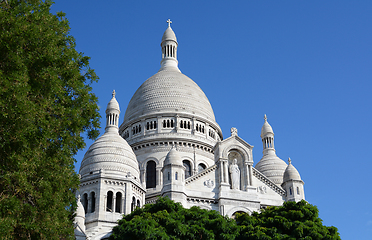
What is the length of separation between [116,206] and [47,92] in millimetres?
24678

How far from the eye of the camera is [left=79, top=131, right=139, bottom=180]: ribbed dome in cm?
4312

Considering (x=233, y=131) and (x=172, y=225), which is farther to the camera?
(x=233, y=131)

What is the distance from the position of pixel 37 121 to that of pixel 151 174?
112 ft

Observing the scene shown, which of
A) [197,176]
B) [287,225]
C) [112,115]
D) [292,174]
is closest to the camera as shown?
[287,225]

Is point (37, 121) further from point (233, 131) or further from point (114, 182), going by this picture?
point (233, 131)

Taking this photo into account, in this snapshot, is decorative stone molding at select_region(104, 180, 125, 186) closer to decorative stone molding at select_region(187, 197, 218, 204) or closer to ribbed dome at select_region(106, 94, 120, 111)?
decorative stone molding at select_region(187, 197, 218, 204)

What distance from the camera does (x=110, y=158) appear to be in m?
43.6

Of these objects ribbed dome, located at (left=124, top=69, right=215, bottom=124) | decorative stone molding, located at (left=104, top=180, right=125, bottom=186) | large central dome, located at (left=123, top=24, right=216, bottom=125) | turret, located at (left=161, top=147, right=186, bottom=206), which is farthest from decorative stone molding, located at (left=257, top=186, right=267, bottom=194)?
ribbed dome, located at (left=124, top=69, right=215, bottom=124)

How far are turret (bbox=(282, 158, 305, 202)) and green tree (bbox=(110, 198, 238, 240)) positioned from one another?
12516 mm

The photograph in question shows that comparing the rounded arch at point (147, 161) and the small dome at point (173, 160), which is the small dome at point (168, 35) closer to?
the rounded arch at point (147, 161)

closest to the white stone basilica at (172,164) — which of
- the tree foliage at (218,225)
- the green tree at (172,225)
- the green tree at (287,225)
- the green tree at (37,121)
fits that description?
the green tree at (172,225)

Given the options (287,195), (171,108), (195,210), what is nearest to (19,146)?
(195,210)

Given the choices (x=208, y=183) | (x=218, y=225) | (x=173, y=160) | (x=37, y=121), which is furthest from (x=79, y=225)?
(x=37, y=121)

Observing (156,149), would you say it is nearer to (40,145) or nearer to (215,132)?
(215,132)
